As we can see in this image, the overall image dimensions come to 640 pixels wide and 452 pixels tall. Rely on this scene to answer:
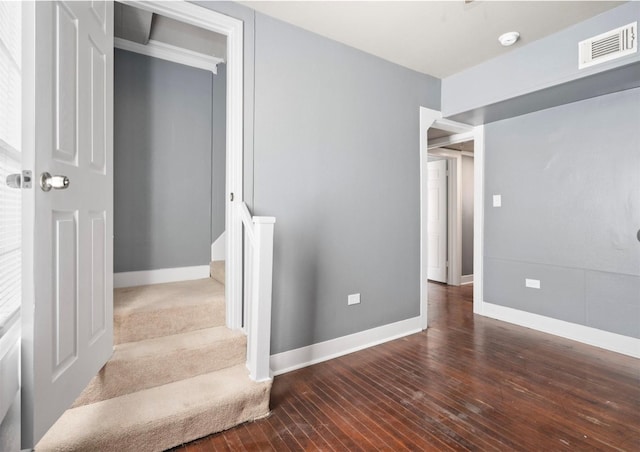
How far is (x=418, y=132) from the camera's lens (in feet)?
10.9

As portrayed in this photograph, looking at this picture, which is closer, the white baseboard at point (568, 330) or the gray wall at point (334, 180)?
the gray wall at point (334, 180)

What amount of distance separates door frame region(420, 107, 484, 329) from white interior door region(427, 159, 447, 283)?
140cm

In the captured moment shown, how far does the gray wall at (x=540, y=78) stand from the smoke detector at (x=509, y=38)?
0.54 feet

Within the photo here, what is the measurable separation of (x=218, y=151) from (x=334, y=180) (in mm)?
1364

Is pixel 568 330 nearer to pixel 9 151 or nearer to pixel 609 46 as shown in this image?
pixel 609 46

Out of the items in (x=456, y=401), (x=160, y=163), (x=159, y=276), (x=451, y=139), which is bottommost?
(x=456, y=401)

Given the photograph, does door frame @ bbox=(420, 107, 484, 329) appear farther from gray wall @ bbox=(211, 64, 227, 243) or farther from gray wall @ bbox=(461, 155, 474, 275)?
gray wall @ bbox=(211, 64, 227, 243)

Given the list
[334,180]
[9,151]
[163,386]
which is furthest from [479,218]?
[9,151]

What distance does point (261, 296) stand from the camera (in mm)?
1896

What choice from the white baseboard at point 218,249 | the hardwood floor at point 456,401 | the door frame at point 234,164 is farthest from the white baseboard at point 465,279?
the door frame at point 234,164

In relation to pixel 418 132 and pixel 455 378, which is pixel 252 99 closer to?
pixel 418 132

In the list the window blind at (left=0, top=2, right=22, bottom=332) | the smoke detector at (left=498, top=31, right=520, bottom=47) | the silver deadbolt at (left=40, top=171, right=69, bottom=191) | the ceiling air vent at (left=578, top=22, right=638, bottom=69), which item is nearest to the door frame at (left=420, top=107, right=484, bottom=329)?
the smoke detector at (left=498, top=31, right=520, bottom=47)

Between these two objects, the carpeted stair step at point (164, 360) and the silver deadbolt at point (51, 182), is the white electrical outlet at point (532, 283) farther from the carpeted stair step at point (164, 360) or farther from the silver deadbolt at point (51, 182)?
the silver deadbolt at point (51, 182)

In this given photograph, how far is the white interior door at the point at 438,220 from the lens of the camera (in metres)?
5.54
